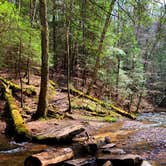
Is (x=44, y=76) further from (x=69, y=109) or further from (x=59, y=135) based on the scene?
(x=59, y=135)

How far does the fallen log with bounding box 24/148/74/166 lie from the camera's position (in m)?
6.50

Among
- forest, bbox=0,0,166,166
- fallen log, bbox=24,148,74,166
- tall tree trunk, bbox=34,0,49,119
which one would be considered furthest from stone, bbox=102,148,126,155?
tall tree trunk, bbox=34,0,49,119

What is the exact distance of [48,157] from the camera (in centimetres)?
673

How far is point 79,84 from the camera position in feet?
88.8

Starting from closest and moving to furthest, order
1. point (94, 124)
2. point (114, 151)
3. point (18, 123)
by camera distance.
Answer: point (114, 151) → point (18, 123) → point (94, 124)

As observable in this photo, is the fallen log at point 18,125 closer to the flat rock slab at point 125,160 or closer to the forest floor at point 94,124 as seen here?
the forest floor at point 94,124

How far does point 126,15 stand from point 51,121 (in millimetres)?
5956

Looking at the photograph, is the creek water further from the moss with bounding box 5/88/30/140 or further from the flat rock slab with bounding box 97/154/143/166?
the flat rock slab with bounding box 97/154/143/166

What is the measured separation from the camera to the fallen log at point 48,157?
650cm

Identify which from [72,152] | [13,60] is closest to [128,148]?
[72,152]

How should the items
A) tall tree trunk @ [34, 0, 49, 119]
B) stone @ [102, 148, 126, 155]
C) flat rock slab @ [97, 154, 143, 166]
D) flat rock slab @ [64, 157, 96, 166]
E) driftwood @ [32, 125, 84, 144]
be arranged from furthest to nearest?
tall tree trunk @ [34, 0, 49, 119]
driftwood @ [32, 125, 84, 144]
stone @ [102, 148, 126, 155]
flat rock slab @ [64, 157, 96, 166]
flat rock slab @ [97, 154, 143, 166]

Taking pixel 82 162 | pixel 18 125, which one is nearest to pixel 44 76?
pixel 18 125

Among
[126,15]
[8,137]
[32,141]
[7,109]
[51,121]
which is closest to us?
[126,15]

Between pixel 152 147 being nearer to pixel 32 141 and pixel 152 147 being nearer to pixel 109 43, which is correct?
pixel 32 141
